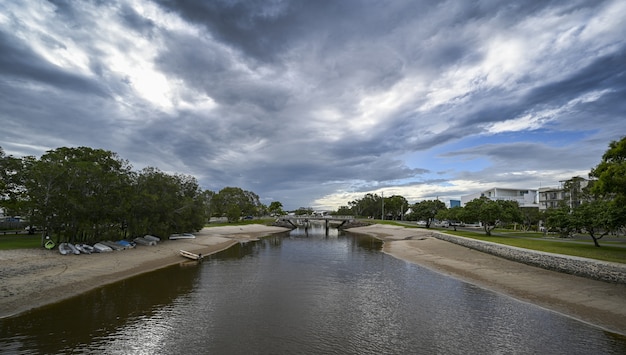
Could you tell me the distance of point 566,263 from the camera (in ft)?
92.8

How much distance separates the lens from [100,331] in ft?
56.1

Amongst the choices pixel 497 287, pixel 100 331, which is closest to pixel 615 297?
pixel 497 287

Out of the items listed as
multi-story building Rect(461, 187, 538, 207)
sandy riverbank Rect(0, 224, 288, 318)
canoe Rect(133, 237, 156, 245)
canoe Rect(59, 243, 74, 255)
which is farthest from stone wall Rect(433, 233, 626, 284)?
multi-story building Rect(461, 187, 538, 207)

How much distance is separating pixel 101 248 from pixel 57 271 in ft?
37.6

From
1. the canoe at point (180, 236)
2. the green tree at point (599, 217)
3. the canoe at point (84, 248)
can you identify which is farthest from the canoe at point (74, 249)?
the green tree at point (599, 217)

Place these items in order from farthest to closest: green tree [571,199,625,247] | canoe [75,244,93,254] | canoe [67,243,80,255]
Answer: canoe [75,244,93,254] < canoe [67,243,80,255] < green tree [571,199,625,247]

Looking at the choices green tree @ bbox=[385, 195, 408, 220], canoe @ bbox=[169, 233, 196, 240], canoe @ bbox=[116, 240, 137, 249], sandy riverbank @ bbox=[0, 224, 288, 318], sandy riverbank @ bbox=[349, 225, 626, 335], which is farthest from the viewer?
green tree @ bbox=[385, 195, 408, 220]

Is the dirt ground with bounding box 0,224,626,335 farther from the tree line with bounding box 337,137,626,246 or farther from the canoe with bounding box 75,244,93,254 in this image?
the tree line with bounding box 337,137,626,246

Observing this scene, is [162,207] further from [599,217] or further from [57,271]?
[599,217]

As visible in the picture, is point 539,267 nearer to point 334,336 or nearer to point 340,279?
point 340,279

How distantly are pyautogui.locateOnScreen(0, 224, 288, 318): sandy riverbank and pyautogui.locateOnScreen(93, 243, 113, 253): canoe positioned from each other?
1.07 metres

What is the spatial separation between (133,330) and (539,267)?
36.1 metres

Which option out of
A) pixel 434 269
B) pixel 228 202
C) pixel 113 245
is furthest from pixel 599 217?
pixel 228 202

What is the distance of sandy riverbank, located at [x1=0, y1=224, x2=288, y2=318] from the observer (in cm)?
2159
